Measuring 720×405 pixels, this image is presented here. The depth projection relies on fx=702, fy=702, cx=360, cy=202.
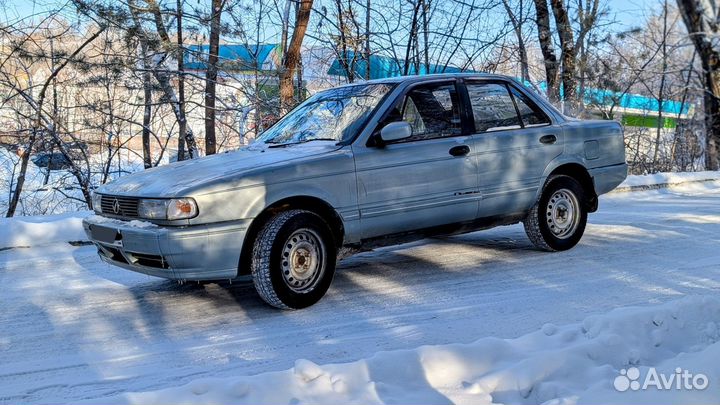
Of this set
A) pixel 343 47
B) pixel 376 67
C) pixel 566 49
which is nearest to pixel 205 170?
pixel 343 47

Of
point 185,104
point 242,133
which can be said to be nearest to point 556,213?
point 242,133

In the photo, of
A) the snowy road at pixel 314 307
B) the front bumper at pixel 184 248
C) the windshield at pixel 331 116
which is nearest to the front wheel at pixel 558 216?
the snowy road at pixel 314 307

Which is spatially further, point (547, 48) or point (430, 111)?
point (547, 48)

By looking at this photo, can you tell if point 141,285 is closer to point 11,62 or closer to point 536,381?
point 536,381

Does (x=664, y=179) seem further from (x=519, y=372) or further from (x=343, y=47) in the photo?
(x=519, y=372)

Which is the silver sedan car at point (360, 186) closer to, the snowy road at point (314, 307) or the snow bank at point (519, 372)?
the snowy road at point (314, 307)

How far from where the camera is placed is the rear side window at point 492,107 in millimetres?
6398

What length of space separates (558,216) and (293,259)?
3051 mm

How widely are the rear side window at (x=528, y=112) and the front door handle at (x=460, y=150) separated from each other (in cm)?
93

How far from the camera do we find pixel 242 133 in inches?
500

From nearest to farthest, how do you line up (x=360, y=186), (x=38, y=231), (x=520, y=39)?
(x=360, y=186)
(x=38, y=231)
(x=520, y=39)

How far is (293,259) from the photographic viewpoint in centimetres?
514

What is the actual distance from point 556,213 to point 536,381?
3699mm

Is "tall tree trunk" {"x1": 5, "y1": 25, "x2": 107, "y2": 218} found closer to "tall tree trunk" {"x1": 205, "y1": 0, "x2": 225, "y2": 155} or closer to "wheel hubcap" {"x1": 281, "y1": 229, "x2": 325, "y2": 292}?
"tall tree trunk" {"x1": 205, "y1": 0, "x2": 225, "y2": 155}
